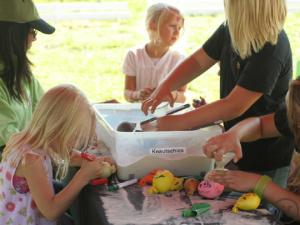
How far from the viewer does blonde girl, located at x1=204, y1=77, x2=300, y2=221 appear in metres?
1.29

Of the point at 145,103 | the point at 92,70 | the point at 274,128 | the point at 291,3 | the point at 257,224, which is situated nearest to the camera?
the point at 257,224

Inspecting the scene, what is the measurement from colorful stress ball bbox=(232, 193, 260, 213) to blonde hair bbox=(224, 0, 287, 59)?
43cm

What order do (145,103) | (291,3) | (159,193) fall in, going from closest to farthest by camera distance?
(159,193)
(145,103)
(291,3)

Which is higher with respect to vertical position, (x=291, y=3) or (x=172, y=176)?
(x=291, y=3)

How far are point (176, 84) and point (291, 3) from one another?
3.46m

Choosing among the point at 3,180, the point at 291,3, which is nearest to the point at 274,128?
the point at 3,180

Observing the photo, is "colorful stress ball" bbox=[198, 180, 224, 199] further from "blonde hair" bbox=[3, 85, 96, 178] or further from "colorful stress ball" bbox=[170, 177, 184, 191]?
"blonde hair" bbox=[3, 85, 96, 178]

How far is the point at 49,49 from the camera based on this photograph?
4.47 metres

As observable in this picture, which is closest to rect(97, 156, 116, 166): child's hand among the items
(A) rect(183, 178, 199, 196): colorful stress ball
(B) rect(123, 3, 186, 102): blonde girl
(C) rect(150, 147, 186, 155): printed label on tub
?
(C) rect(150, 147, 186, 155): printed label on tub

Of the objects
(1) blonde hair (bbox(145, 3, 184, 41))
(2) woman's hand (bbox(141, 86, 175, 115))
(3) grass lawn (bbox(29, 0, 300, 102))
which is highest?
(1) blonde hair (bbox(145, 3, 184, 41))

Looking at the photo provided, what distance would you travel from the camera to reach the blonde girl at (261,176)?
129cm

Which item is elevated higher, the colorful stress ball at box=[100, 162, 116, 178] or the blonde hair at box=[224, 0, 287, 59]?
the blonde hair at box=[224, 0, 287, 59]

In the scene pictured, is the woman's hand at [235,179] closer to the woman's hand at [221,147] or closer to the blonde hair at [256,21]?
the woman's hand at [221,147]

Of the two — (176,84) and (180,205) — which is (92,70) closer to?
(176,84)
